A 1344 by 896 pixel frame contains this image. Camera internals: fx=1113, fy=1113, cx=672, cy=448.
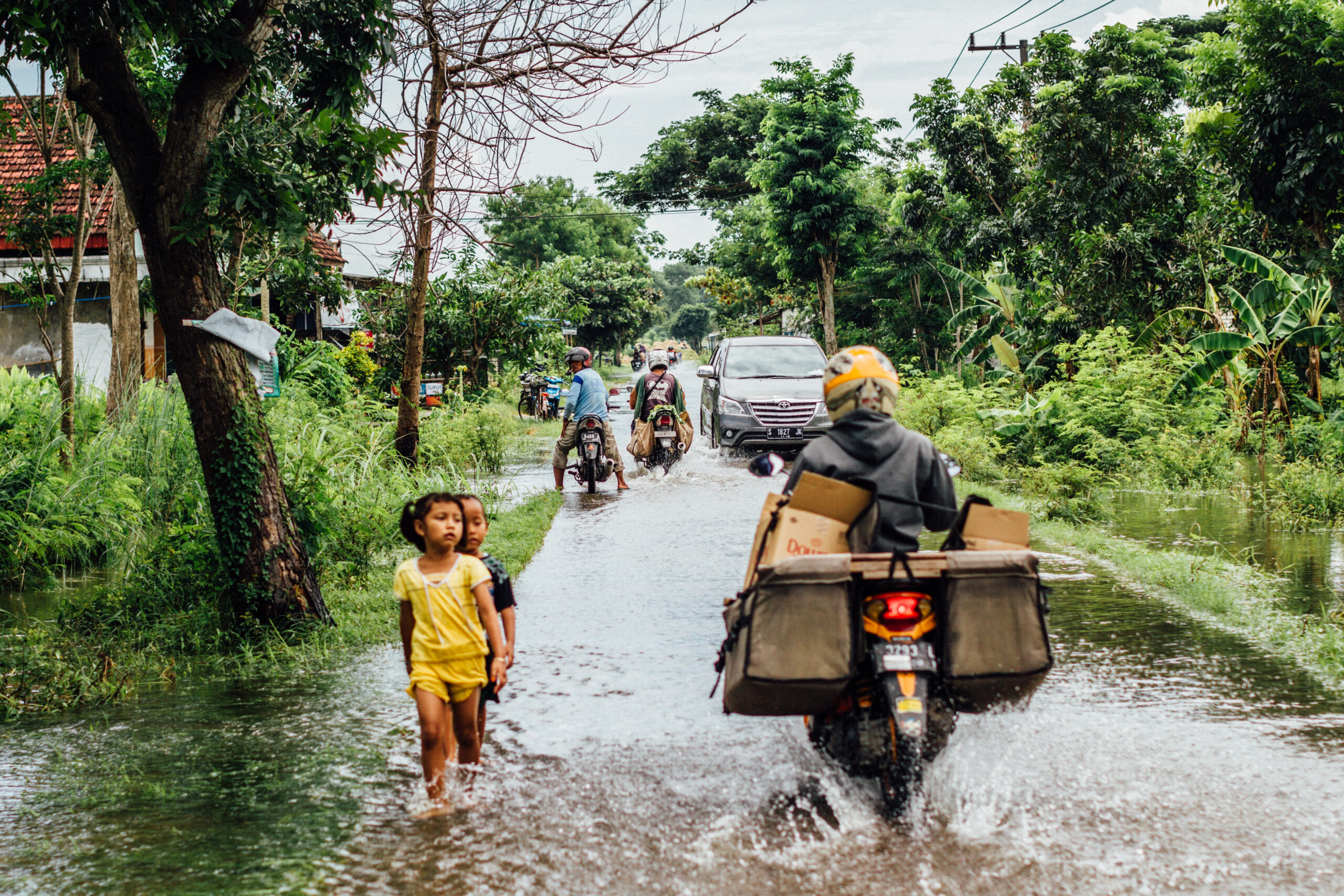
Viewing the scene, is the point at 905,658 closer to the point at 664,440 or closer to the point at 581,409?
the point at 581,409

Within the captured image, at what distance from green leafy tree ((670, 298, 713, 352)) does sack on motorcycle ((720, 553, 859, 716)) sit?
115 meters

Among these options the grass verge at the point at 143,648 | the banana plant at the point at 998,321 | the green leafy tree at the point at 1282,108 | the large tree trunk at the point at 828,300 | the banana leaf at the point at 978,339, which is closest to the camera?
the grass verge at the point at 143,648

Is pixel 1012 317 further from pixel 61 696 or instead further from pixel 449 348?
pixel 61 696

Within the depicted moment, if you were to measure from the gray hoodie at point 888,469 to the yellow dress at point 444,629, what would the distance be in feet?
4.47

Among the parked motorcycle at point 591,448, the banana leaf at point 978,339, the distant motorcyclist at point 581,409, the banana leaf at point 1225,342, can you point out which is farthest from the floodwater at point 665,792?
the banana leaf at point 978,339

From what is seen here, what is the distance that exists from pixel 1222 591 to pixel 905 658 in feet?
15.4

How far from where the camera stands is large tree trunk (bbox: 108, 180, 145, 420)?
11898 mm

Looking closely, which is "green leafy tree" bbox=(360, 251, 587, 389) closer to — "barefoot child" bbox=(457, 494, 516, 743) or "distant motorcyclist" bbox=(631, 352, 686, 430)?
"distant motorcyclist" bbox=(631, 352, 686, 430)

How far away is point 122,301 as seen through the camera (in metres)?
12.0

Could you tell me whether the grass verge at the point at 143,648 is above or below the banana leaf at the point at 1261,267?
below

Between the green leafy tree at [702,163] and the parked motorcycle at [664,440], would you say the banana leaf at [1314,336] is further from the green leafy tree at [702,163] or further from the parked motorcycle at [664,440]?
the green leafy tree at [702,163]

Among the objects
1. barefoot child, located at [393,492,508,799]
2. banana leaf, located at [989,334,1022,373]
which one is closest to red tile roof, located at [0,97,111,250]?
barefoot child, located at [393,492,508,799]

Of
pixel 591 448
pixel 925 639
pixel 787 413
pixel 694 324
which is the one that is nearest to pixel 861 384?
pixel 925 639

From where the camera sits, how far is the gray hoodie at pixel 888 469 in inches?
168
